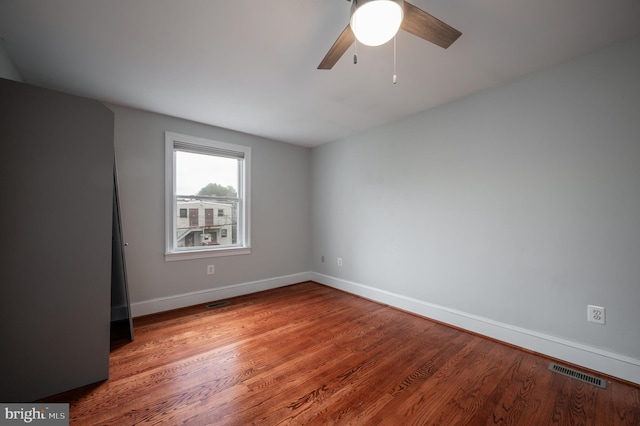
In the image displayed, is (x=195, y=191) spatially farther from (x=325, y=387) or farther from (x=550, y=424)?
(x=550, y=424)

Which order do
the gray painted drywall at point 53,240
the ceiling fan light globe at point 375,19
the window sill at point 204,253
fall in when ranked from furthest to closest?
the window sill at point 204,253 → the gray painted drywall at point 53,240 → the ceiling fan light globe at point 375,19

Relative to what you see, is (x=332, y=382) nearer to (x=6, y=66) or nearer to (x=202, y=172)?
(x=202, y=172)

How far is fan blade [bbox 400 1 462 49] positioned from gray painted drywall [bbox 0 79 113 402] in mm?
2029

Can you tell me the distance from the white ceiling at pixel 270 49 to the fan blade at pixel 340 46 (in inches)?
9.0

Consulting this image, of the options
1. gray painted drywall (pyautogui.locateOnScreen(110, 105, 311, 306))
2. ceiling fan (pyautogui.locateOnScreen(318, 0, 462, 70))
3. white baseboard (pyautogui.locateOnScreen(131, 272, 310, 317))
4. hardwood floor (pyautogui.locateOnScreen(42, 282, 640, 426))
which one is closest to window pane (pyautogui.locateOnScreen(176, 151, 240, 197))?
gray painted drywall (pyautogui.locateOnScreen(110, 105, 311, 306))

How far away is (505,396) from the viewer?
1.68m

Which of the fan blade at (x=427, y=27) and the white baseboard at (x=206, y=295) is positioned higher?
the fan blade at (x=427, y=27)

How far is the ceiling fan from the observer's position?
121cm

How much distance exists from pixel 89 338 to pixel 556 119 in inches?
154

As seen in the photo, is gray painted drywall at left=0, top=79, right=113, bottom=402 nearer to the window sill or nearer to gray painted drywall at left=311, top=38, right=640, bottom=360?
the window sill

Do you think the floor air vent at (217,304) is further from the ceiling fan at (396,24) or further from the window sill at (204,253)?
the ceiling fan at (396,24)

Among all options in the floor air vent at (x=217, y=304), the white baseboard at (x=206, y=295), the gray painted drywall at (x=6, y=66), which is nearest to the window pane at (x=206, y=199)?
the white baseboard at (x=206, y=295)

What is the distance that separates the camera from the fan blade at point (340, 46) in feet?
4.63

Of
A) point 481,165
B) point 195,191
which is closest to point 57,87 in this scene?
point 195,191
